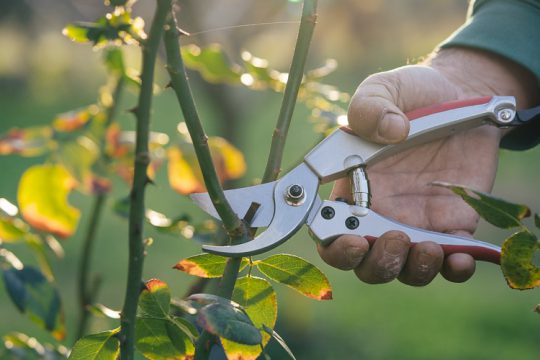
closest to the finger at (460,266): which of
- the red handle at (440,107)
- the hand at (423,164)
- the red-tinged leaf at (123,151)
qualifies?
the hand at (423,164)

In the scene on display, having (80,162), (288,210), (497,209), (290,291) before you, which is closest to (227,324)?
(497,209)

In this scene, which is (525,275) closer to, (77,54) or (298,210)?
(298,210)

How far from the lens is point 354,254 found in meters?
1.12

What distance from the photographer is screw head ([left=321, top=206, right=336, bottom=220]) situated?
1.16 metres

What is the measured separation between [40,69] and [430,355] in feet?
30.2

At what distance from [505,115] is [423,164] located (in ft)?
0.99

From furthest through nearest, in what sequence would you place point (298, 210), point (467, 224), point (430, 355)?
point (430, 355) < point (467, 224) < point (298, 210)

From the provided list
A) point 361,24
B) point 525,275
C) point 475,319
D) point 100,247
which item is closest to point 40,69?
point 361,24

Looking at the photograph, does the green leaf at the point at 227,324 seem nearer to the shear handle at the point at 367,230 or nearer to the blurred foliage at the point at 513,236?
the blurred foliage at the point at 513,236

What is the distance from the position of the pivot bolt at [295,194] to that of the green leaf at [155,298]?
0.33 meters

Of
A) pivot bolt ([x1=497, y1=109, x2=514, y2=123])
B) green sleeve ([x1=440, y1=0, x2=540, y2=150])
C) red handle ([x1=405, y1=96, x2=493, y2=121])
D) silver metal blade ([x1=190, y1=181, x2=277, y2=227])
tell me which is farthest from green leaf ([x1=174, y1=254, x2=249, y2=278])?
green sleeve ([x1=440, y1=0, x2=540, y2=150])

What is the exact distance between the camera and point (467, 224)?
4.80ft

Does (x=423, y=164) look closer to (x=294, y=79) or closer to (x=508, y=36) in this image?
(x=508, y=36)

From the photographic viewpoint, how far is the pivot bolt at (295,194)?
1.11 meters
